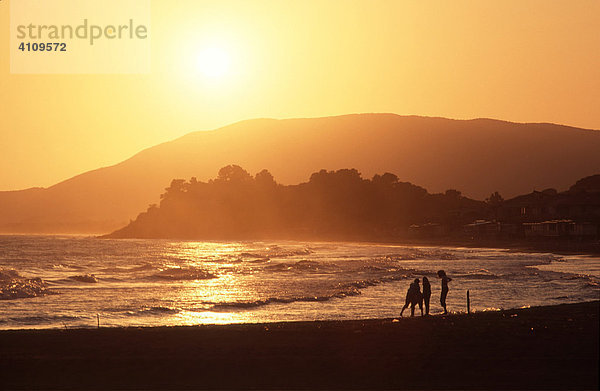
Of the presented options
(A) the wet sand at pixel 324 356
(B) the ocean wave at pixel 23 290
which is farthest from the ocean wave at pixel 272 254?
(A) the wet sand at pixel 324 356

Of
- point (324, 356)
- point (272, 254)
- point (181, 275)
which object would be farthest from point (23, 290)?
point (272, 254)

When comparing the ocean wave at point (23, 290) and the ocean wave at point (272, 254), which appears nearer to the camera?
the ocean wave at point (23, 290)

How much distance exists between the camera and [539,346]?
1947cm

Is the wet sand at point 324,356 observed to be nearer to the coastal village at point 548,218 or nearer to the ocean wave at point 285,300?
the ocean wave at point 285,300

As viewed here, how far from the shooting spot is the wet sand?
1677 centimetres

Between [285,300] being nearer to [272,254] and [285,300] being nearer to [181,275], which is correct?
[181,275]

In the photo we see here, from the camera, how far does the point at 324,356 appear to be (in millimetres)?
19703

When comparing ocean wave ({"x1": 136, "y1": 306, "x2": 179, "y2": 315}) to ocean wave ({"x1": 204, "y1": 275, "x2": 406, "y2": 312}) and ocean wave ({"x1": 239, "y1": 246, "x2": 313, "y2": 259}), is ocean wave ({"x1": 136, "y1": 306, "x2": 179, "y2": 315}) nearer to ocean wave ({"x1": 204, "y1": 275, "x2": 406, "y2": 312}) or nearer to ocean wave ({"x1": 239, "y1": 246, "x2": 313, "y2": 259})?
ocean wave ({"x1": 204, "y1": 275, "x2": 406, "y2": 312})

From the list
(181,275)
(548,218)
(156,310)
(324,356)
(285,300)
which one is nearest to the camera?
(324,356)

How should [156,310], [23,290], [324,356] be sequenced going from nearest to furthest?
[324,356] < [156,310] < [23,290]

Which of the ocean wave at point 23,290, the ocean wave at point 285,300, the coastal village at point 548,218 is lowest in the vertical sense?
the ocean wave at point 285,300

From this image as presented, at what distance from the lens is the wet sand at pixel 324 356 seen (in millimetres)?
16766

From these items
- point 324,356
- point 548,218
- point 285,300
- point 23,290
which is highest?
point 548,218

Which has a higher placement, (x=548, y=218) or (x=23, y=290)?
(x=548, y=218)
